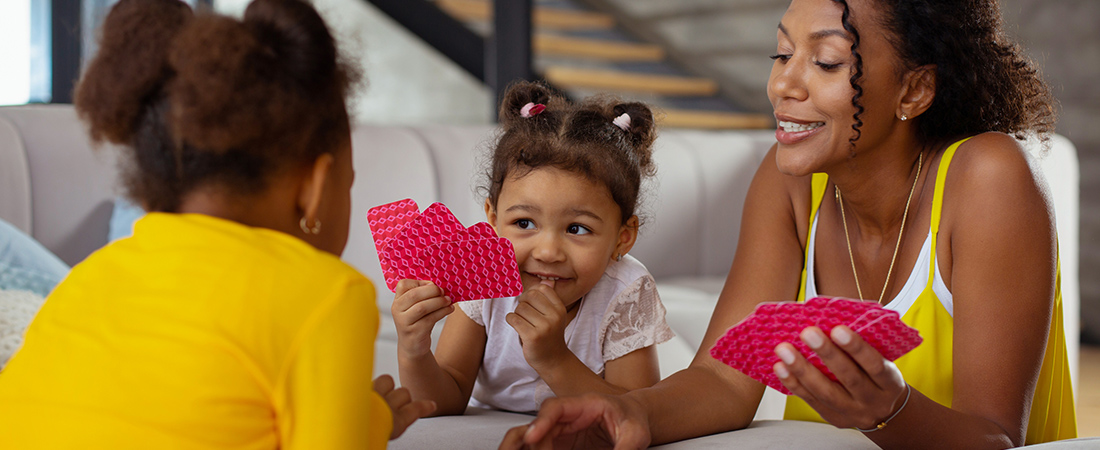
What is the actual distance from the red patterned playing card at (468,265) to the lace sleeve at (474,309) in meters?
0.25

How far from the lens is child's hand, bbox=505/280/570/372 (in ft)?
4.30

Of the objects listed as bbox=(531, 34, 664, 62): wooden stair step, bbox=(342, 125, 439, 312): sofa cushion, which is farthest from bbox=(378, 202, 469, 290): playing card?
bbox=(531, 34, 664, 62): wooden stair step

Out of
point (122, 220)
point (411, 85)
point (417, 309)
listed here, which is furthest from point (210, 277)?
point (411, 85)

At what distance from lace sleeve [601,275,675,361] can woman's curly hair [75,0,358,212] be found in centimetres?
77

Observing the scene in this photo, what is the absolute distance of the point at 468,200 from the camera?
285 cm

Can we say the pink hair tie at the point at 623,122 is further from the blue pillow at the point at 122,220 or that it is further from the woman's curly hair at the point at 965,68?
the blue pillow at the point at 122,220

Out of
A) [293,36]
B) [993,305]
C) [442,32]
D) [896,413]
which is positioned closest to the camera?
[293,36]

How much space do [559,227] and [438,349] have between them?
0.36m

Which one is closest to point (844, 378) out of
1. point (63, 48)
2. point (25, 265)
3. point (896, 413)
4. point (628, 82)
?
point (896, 413)

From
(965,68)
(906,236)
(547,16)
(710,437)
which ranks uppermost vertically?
(547,16)

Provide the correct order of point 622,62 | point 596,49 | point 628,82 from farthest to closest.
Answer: point 622,62 → point 596,49 → point 628,82

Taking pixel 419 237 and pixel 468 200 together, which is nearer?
pixel 419 237

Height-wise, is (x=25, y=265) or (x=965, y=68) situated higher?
(x=965, y=68)

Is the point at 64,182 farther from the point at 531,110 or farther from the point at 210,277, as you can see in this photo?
the point at 210,277
